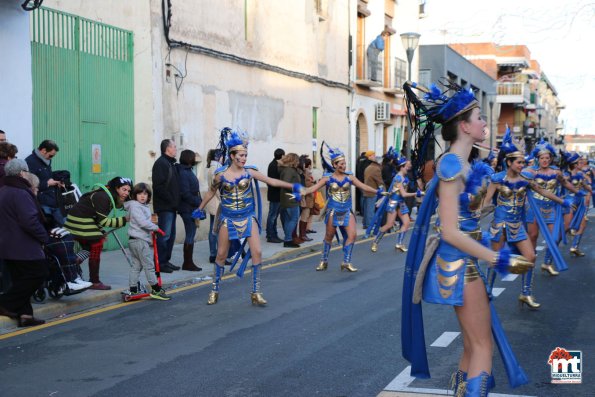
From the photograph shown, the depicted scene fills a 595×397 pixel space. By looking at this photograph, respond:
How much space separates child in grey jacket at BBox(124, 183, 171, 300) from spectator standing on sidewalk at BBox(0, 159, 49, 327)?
164 cm

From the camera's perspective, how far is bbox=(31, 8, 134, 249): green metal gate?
13188mm

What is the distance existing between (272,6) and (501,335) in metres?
17.5

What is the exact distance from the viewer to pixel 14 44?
1217 centimetres

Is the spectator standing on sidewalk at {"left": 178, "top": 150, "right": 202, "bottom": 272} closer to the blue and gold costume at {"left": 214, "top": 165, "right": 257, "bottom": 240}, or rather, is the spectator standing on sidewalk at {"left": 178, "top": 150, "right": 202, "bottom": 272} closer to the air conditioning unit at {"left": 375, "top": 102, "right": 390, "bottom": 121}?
the blue and gold costume at {"left": 214, "top": 165, "right": 257, "bottom": 240}

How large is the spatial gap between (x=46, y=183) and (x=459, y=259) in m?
6.80

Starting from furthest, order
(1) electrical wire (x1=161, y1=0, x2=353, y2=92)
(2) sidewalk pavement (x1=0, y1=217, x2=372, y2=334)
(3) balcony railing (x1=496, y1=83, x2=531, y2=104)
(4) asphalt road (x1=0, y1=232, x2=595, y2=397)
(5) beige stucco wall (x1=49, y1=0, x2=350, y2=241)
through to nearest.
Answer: (3) balcony railing (x1=496, y1=83, x2=531, y2=104), (1) electrical wire (x1=161, y1=0, x2=353, y2=92), (5) beige stucco wall (x1=49, y1=0, x2=350, y2=241), (2) sidewalk pavement (x1=0, y1=217, x2=372, y2=334), (4) asphalt road (x1=0, y1=232, x2=595, y2=397)

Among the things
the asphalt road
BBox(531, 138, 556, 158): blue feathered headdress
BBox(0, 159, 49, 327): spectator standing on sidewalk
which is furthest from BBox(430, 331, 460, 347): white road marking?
BBox(531, 138, 556, 158): blue feathered headdress

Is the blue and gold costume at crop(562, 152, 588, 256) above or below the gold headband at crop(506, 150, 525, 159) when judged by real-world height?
below

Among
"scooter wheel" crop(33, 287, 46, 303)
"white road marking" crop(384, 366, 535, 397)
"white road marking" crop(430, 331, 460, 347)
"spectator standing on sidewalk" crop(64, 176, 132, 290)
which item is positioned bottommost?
"white road marking" crop(430, 331, 460, 347)

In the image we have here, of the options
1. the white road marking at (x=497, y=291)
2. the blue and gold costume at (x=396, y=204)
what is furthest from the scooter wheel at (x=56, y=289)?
the blue and gold costume at (x=396, y=204)

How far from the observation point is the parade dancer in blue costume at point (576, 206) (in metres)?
15.0

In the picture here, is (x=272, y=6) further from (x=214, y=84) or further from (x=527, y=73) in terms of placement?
(x=527, y=73)

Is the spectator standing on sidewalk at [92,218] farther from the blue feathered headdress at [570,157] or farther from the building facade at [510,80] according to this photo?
the building facade at [510,80]

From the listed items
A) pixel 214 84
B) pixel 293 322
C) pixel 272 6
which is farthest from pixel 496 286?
pixel 272 6
